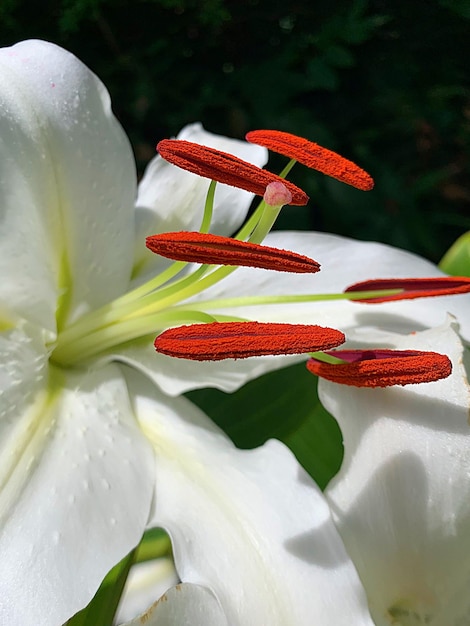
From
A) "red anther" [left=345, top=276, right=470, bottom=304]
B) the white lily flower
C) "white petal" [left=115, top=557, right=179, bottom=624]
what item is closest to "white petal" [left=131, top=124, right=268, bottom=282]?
the white lily flower

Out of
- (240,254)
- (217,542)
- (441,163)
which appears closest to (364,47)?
(441,163)

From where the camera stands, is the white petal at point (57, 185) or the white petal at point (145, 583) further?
the white petal at point (145, 583)

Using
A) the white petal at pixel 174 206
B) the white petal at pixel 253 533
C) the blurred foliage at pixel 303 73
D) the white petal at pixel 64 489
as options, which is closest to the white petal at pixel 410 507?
the white petal at pixel 253 533

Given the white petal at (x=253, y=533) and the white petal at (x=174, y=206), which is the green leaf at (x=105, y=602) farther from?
the white petal at (x=174, y=206)

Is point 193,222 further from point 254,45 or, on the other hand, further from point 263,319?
point 254,45

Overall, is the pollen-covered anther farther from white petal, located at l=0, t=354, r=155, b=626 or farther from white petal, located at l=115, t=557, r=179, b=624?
white petal, located at l=115, t=557, r=179, b=624
